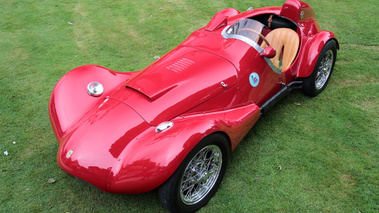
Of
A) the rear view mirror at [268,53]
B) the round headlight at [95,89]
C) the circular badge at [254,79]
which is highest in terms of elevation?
the rear view mirror at [268,53]

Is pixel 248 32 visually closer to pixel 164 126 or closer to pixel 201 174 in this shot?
pixel 164 126

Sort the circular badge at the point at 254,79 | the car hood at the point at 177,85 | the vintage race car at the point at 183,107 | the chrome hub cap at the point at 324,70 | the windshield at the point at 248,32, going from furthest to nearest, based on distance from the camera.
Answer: the chrome hub cap at the point at 324,70 < the windshield at the point at 248,32 < the circular badge at the point at 254,79 < the car hood at the point at 177,85 < the vintage race car at the point at 183,107

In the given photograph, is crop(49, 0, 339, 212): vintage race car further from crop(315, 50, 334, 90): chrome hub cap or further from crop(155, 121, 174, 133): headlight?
crop(315, 50, 334, 90): chrome hub cap

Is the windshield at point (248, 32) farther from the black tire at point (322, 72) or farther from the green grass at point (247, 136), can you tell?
the green grass at point (247, 136)

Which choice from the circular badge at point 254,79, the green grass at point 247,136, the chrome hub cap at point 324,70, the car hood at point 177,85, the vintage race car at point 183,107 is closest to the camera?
the vintage race car at point 183,107

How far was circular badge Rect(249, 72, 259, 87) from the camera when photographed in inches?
137

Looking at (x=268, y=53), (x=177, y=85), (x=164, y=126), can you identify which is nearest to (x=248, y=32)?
(x=268, y=53)

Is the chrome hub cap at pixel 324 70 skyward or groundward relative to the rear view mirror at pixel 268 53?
groundward

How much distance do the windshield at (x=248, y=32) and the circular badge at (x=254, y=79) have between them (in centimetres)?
31

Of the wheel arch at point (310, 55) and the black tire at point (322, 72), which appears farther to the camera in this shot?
the black tire at point (322, 72)

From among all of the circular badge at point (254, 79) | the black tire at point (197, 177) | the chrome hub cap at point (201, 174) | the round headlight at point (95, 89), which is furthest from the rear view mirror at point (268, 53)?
the round headlight at point (95, 89)

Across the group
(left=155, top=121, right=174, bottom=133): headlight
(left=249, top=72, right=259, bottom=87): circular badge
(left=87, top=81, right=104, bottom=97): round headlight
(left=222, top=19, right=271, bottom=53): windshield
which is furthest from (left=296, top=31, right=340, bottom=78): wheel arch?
(left=87, top=81, right=104, bottom=97): round headlight

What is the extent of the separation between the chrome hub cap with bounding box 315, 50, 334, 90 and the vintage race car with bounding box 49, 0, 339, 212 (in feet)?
0.60

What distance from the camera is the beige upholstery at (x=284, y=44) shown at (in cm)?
407
